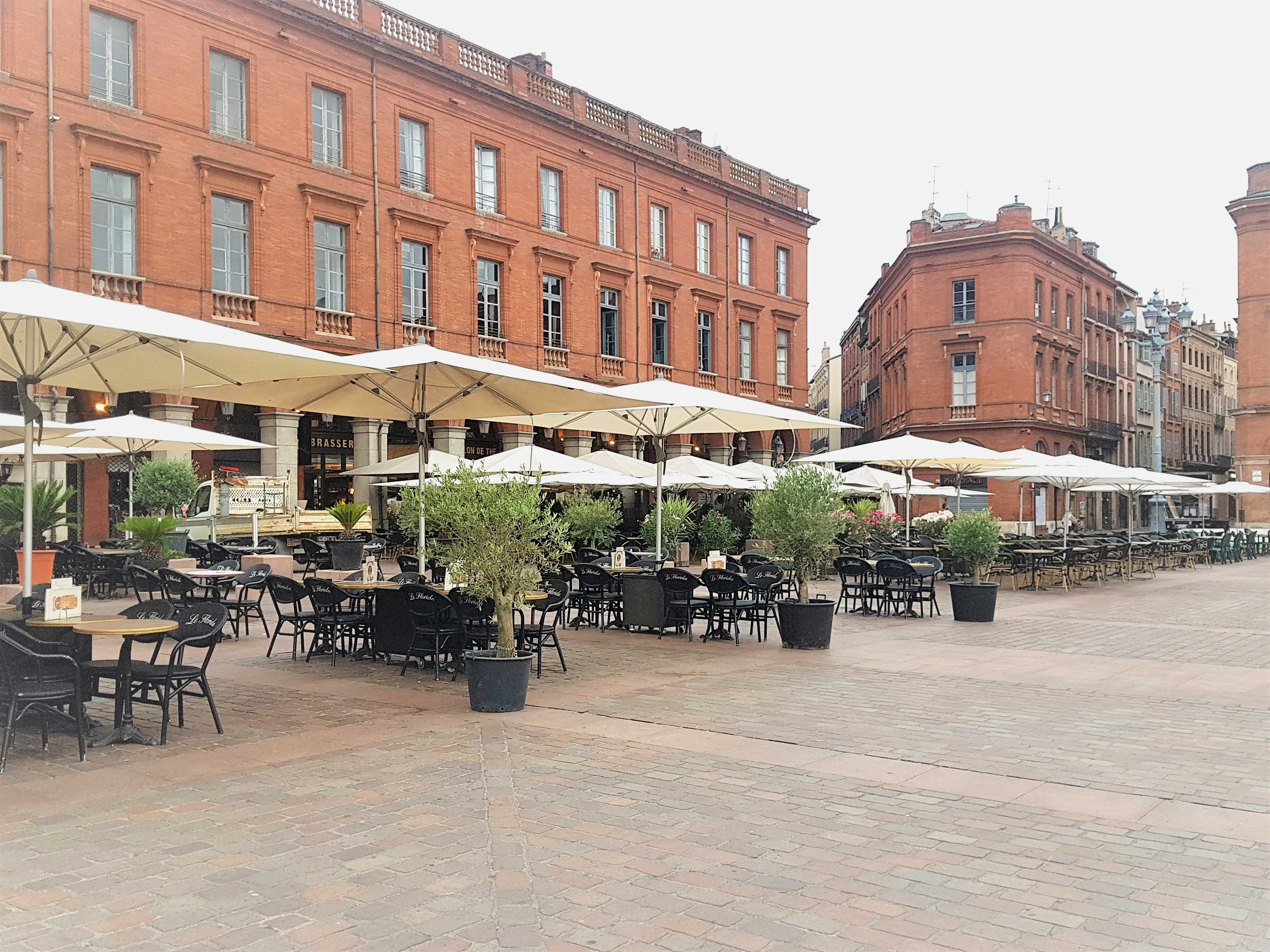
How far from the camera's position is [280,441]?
83.8 feet

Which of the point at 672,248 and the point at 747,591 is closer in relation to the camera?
the point at 747,591

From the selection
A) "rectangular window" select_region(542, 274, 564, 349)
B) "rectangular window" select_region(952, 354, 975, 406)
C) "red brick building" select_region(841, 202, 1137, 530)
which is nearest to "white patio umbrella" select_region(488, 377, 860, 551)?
"rectangular window" select_region(542, 274, 564, 349)

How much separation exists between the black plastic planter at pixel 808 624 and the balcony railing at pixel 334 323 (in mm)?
17921

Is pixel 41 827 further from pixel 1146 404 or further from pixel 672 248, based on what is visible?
pixel 1146 404

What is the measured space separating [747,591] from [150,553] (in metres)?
9.24

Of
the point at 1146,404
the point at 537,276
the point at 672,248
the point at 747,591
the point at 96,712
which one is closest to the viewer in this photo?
the point at 96,712

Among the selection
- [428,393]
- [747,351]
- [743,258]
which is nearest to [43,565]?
[428,393]

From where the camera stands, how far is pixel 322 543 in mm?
21484

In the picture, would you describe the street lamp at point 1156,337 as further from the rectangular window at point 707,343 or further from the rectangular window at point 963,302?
the rectangular window at point 963,302

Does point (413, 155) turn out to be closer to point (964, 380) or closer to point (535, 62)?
point (535, 62)

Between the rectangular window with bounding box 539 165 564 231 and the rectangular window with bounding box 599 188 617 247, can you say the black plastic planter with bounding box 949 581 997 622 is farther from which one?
the rectangular window with bounding box 599 188 617 247

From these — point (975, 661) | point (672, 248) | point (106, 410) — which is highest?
point (672, 248)

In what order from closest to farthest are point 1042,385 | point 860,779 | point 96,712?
1. point 860,779
2. point 96,712
3. point 1042,385

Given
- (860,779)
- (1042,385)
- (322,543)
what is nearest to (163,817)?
(860,779)
